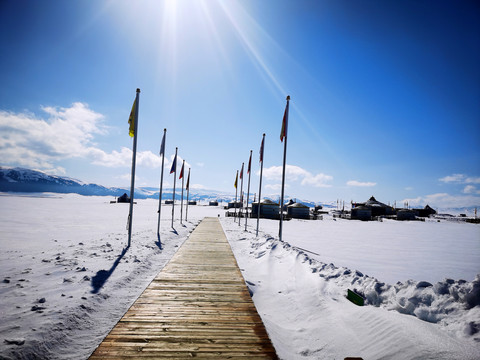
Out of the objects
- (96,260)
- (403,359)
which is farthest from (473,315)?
(96,260)

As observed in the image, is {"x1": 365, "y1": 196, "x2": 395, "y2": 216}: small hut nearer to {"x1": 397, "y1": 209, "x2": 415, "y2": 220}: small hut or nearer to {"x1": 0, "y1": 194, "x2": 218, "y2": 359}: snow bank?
{"x1": 397, "y1": 209, "x2": 415, "y2": 220}: small hut

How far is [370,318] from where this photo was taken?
4836 millimetres

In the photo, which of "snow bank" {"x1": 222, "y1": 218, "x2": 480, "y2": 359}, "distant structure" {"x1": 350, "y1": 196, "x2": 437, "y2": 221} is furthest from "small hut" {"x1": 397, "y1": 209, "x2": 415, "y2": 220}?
"snow bank" {"x1": 222, "y1": 218, "x2": 480, "y2": 359}

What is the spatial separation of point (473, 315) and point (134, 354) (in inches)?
247

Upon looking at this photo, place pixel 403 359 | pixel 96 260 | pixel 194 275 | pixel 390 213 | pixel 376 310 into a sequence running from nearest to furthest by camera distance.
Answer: pixel 403 359 < pixel 376 310 < pixel 194 275 < pixel 96 260 < pixel 390 213

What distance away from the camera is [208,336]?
409cm

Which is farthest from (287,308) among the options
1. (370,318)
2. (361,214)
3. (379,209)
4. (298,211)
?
(379,209)

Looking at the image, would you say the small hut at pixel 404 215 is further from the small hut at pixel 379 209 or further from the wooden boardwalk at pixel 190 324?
the wooden boardwalk at pixel 190 324

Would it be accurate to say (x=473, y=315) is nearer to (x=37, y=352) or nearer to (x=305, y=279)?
(x=305, y=279)

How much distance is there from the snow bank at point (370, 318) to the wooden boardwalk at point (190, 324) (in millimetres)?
588

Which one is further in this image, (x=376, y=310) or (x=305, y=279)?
(x=305, y=279)

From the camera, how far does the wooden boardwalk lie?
3.65 meters

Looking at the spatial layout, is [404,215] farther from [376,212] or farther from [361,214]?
[361,214]

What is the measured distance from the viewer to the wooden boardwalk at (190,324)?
3648 millimetres
